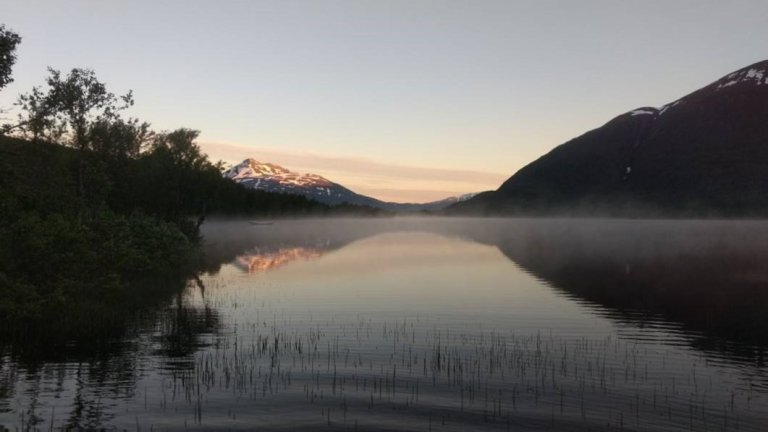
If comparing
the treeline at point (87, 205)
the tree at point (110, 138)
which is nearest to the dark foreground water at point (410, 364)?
the treeline at point (87, 205)

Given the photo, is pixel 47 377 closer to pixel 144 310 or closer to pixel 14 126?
pixel 14 126

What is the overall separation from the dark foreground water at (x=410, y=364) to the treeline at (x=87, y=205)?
15.2 ft

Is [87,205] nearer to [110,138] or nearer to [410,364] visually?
[110,138]

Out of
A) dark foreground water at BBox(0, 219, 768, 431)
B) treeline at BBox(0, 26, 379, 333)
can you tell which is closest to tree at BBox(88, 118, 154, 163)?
treeline at BBox(0, 26, 379, 333)

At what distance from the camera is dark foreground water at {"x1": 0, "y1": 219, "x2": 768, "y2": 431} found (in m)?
20.5

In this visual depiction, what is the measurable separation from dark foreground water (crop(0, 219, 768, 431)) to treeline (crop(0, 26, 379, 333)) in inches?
183

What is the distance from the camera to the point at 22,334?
104ft

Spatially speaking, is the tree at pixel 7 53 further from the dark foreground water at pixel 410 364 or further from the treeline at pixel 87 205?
the dark foreground water at pixel 410 364

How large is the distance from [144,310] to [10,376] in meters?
17.7

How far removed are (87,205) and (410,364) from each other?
44341 millimetres

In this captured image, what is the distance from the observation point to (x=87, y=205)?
59.9 m

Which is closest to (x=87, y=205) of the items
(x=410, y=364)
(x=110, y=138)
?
(x=110, y=138)

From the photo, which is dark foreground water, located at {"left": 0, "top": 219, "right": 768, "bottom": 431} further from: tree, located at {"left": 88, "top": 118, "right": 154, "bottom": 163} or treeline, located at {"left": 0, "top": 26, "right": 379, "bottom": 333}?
tree, located at {"left": 88, "top": 118, "right": 154, "bottom": 163}

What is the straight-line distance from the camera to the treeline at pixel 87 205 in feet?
108
